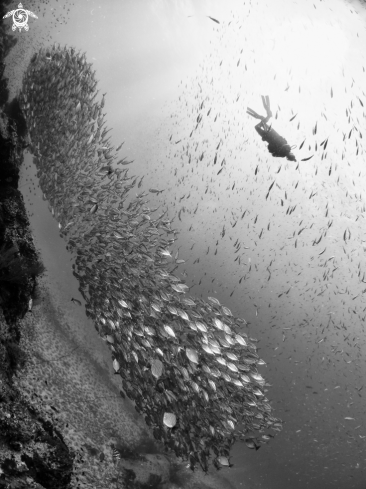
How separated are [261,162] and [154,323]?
46.2 ft

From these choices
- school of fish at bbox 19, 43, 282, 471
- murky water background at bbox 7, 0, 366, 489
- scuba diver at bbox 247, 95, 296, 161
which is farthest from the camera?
murky water background at bbox 7, 0, 366, 489

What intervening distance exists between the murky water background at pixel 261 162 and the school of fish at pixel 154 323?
2.90 m

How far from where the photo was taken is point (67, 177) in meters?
8.55

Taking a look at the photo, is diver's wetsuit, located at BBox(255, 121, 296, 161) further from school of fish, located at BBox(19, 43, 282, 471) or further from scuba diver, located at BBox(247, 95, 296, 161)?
school of fish, located at BBox(19, 43, 282, 471)

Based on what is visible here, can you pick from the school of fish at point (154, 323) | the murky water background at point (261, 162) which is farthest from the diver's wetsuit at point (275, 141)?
the school of fish at point (154, 323)

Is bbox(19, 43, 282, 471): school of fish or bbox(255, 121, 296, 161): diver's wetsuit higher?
bbox(255, 121, 296, 161): diver's wetsuit

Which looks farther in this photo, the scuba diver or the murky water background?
the murky water background

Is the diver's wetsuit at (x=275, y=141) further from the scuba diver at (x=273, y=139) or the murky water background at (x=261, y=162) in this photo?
the murky water background at (x=261, y=162)

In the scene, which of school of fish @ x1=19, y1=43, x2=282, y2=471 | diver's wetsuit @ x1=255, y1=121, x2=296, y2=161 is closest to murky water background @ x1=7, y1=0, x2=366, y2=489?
diver's wetsuit @ x1=255, y1=121, x2=296, y2=161

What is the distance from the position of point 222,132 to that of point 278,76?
3470 mm

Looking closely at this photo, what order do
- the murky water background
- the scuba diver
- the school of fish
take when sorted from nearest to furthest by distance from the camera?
the scuba diver
the school of fish
the murky water background

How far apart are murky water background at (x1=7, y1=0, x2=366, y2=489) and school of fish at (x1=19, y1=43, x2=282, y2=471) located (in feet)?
9.52

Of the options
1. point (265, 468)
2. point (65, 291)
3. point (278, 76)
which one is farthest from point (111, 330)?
point (265, 468)

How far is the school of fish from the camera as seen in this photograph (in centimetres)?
606
